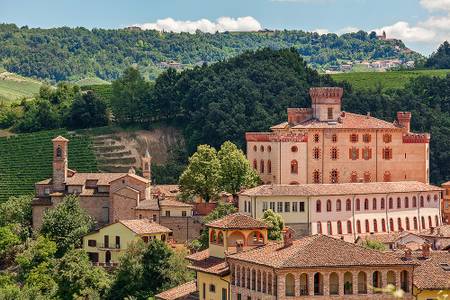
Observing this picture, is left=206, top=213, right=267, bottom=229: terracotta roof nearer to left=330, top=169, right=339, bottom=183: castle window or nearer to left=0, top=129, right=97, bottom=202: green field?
left=330, top=169, right=339, bottom=183: castle window

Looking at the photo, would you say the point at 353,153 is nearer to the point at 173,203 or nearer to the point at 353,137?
the point at 353,137

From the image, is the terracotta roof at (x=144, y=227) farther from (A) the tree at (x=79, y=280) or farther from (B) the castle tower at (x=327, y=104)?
(B) the castle tower at (x=327, y=104)

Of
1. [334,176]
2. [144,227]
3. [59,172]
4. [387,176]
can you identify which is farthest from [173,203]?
[387,176]

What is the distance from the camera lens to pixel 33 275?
309 ft

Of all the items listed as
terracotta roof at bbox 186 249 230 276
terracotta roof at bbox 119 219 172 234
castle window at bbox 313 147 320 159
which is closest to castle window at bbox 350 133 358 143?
castle window at bbox 313 147 320 159

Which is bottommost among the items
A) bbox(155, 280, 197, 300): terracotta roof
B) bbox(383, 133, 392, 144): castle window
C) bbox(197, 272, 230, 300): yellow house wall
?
bbox(155, 280, 197, 300): terracotta roof

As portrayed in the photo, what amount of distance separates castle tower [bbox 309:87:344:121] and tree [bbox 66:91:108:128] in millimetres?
42900

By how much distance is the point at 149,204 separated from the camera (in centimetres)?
10550

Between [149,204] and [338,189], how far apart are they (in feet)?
49.2

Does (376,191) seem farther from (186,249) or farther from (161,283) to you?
(161,283)

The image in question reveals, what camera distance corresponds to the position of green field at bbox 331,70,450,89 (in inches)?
6580

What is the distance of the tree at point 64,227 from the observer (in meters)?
100

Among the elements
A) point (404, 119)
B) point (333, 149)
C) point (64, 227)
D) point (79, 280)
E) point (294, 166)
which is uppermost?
point (404, 119)

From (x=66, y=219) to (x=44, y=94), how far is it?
59720 mm
